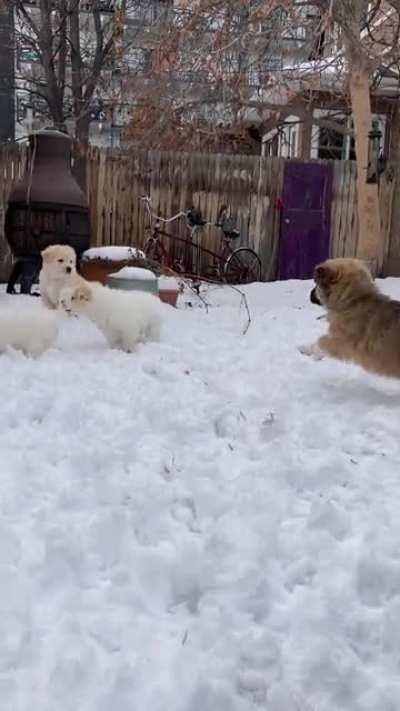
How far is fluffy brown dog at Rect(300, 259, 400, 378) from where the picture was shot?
411 centimetres

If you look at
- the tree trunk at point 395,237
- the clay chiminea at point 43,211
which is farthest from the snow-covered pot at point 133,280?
the tree trunk at point 395,237

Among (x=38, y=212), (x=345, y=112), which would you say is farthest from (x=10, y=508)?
(x=345, y=112)

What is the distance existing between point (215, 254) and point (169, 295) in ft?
10.5

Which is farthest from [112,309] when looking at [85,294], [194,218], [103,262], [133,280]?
[194,218]

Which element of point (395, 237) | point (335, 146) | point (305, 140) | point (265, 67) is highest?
point (265, 67)

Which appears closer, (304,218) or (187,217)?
(187,217)

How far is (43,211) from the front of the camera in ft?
26.2

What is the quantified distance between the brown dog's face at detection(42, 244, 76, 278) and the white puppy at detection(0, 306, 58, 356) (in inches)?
45.2

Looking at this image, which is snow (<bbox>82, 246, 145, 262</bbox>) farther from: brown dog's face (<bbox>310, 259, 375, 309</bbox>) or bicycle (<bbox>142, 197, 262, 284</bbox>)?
brown dog's face (<bbox>310, 259, 375, 309</bbox>)

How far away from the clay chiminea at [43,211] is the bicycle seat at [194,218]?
2.61m

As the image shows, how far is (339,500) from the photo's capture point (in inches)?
104

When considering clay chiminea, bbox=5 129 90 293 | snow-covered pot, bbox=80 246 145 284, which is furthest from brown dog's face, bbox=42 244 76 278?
clay chiminea, bbox=5 129 90 293

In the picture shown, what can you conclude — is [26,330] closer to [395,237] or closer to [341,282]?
[341,282]

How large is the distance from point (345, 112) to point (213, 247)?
18.7 feet
